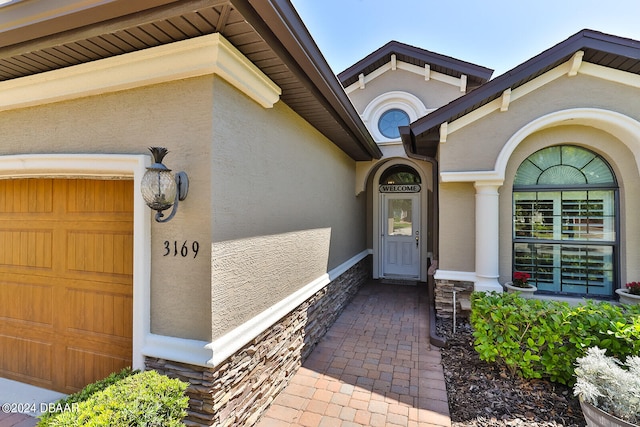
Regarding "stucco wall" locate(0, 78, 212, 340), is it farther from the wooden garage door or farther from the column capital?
the column capital

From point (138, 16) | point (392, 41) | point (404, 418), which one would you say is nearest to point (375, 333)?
point (404, 418)

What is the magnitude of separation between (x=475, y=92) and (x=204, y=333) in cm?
539

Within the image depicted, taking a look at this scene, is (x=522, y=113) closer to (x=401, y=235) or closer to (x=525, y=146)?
(x=525, y=146)

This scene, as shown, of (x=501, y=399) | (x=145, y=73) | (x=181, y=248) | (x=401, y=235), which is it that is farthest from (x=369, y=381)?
(x=401, y=235)

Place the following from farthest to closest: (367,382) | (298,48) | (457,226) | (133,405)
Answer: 1. (457,226)
2. (367,382)
3. (298,48)
4. (133,405)

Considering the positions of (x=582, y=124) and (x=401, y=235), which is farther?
(x=401, y=235)

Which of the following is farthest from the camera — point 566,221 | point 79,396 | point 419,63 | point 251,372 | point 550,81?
point 419,63

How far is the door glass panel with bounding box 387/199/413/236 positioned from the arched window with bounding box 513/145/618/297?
3.71m

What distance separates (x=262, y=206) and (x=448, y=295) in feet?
13.4

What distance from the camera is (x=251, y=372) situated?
3104 millimetres

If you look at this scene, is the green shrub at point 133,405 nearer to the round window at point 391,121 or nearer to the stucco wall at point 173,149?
the stucco wall at point 173,149

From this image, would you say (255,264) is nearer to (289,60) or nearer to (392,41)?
(289,60)

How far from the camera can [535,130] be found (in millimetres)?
5020

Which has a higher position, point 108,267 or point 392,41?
point 392,41
